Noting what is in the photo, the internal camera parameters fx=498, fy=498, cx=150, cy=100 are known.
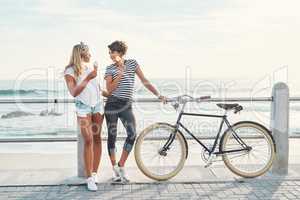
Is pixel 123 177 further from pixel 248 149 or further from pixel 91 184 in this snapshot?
pixel 248 149

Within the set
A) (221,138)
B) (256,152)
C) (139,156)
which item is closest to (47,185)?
(139,156)

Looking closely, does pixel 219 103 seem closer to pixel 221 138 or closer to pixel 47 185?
pixel 221 138

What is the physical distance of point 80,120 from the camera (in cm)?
559

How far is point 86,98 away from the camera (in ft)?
18.2

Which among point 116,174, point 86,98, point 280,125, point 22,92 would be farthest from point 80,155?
point 22,92

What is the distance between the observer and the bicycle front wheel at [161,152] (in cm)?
596

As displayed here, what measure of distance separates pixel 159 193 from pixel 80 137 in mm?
1182

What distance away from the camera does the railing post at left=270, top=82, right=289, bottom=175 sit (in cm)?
620

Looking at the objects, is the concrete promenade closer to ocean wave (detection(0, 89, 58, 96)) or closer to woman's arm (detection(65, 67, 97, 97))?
woman's arm (detection(65, 67, 97, 97))

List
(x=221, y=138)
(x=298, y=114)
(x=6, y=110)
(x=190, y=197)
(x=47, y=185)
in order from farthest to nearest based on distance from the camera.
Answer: (x=6, y=110) < (x=298, y=114) < (x=221, y=138) < (x=47, y=185) < (x=190, y=197)

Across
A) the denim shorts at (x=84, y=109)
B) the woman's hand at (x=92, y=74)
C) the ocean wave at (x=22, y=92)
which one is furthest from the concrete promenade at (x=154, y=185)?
the ocean wave at (x=22, y=92)

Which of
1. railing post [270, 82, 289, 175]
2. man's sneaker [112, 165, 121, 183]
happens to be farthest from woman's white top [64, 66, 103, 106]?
railing post [270, 82, 289, 175]

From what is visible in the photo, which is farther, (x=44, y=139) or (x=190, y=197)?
(x=44, y=139)

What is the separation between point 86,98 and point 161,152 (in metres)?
1.17
